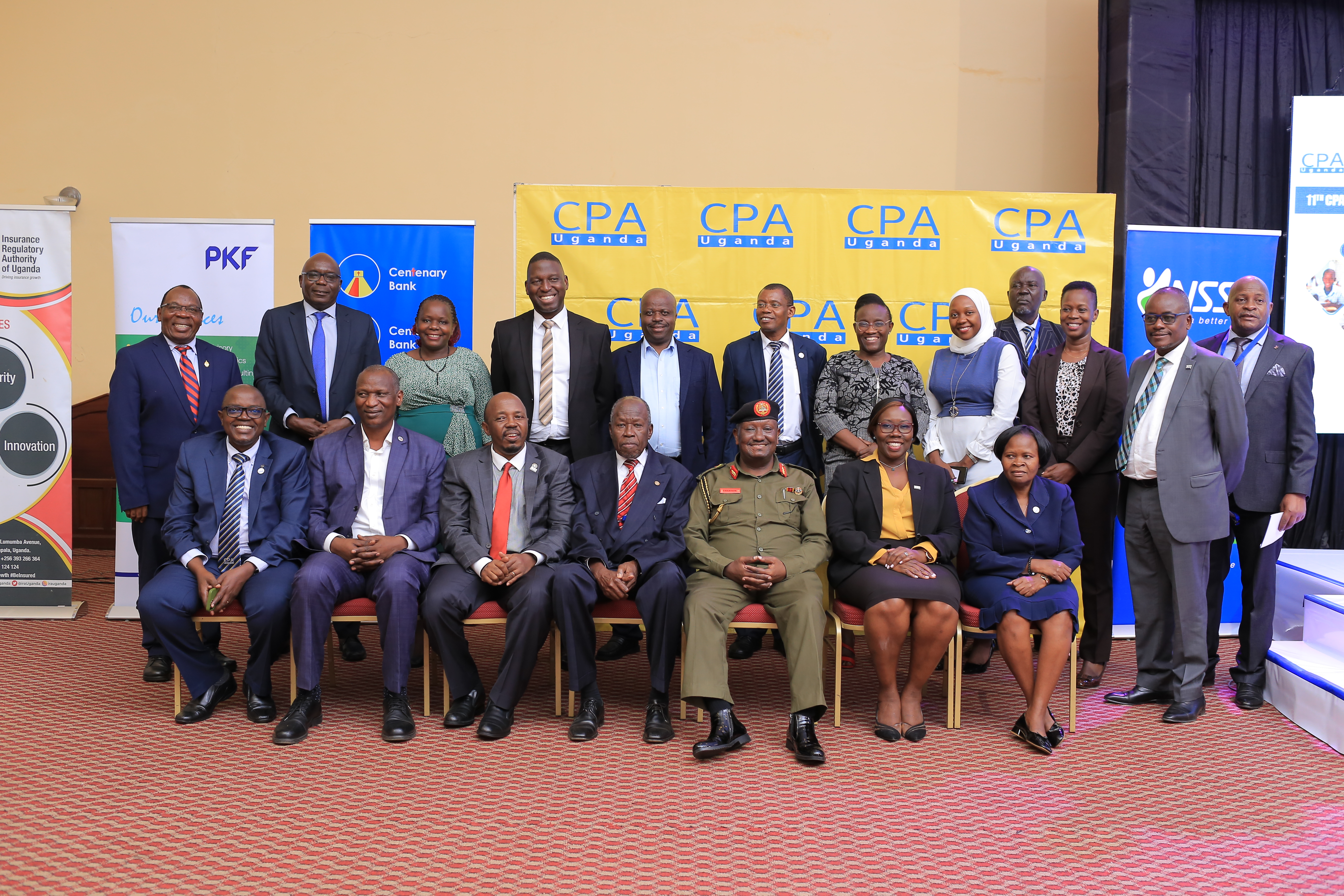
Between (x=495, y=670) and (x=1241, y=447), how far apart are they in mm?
3347

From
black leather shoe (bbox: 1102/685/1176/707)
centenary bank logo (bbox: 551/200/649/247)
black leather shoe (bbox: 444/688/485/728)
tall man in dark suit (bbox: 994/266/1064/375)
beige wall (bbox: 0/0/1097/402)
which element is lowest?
black leather shoe (bbox: 1102/685/1176/707)

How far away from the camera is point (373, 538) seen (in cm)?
391

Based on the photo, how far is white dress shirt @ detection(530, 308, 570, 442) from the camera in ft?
14.8

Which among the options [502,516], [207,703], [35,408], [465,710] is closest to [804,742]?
[465,710]

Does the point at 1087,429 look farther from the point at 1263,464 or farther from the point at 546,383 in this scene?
the point at 546,383

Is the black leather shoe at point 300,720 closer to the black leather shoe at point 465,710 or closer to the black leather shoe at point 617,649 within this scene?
the black leather shoe at point 465,710

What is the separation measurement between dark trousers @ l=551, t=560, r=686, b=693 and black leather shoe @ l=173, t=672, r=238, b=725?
138 cm

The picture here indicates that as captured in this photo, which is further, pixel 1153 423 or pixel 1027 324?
pixel 1027 324

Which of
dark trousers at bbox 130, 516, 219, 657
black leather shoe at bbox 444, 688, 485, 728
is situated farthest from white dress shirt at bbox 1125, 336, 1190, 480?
dark trousers at bbox 130, 516, 219, 657

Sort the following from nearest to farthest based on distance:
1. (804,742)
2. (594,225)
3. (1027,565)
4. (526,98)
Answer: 1. (804,742)
2. (1027,565)
3. (594,225)
4. (526,98)

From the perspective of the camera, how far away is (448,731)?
376 cm

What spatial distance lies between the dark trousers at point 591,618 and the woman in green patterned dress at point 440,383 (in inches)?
36.6

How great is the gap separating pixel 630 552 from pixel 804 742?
3.34 ft

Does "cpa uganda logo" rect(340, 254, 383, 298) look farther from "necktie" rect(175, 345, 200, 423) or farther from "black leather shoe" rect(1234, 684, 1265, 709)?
"black leather shoe" rect(1234, 684, 1265, 709)
